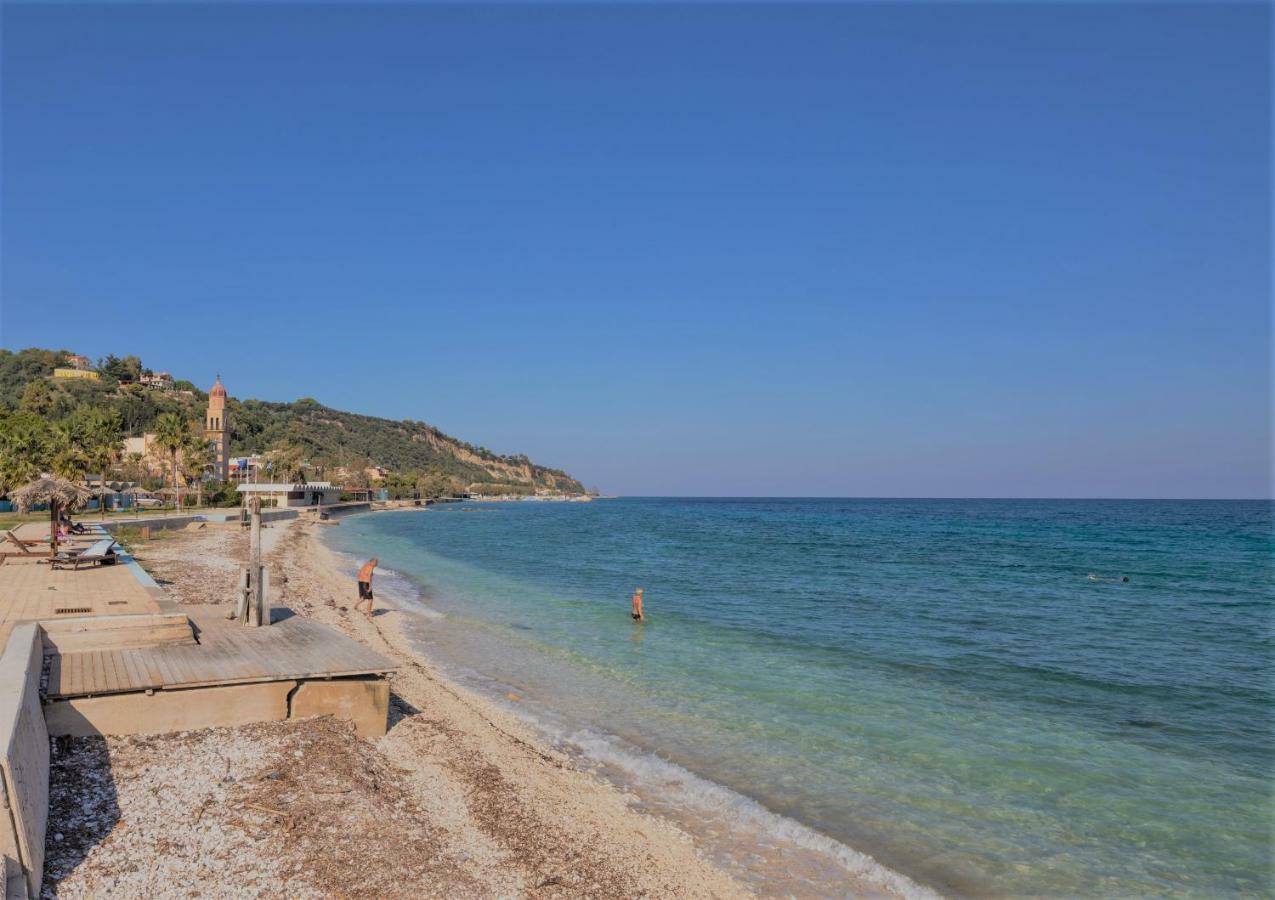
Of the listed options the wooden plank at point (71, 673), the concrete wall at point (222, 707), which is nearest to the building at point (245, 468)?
the wooden plank at point (71, 673)

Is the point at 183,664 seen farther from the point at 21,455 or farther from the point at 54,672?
the point at 21,455

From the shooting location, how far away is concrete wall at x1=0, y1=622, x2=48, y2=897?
463 cm

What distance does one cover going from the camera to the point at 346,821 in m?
6.71

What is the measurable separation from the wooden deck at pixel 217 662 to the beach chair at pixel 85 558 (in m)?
9.27

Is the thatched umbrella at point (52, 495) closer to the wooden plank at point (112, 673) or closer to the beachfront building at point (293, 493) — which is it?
the wooden plank at point (112, 673)

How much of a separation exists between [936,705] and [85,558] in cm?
1924

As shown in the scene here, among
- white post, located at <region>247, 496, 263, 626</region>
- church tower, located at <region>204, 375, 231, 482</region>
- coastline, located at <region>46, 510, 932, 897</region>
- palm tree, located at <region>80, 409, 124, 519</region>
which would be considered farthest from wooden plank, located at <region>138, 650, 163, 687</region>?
church tower, located at <region>204, 375, 231, 482</region>

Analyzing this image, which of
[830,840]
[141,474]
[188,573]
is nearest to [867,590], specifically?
[830,840]

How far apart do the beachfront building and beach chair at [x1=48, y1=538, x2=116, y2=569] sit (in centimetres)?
6161

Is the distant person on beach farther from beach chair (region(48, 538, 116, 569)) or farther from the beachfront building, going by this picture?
the beachfront building

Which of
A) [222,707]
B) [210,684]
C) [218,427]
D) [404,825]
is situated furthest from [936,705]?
[218,427]

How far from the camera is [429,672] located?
1391 cm

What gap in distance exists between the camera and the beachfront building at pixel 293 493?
8147cm

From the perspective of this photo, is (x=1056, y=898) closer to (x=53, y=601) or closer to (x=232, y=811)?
(x=232, y=811)
